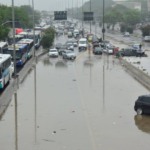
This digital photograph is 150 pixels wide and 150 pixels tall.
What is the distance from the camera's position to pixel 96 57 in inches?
2213

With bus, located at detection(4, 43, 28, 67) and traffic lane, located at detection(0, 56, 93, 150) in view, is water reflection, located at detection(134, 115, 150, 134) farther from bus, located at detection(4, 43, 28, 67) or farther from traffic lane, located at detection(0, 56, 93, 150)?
bus, located at detection(4, 43, 28, 67)

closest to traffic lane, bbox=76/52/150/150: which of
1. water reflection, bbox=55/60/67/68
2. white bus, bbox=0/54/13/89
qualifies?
water reflection, bbox=55/60/67/68

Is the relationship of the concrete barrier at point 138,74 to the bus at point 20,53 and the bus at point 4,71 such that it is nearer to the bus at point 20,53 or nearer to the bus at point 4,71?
the bus at point 4,71

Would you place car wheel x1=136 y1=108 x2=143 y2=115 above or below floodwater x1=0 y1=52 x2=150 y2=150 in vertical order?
above

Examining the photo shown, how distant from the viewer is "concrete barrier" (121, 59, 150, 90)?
34.9m

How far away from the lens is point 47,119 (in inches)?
899

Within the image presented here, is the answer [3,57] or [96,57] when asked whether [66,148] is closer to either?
[3,57]

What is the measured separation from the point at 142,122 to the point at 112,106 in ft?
12.1

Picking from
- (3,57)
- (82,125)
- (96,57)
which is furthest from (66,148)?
(96,57)

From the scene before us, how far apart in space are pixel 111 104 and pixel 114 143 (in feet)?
26.4

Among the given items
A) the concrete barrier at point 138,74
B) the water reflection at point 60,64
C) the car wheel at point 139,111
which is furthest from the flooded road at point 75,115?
the water reflection at point 60,64

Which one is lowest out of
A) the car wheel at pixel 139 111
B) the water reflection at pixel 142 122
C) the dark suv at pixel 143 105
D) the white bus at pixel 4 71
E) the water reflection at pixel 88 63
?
the water reflection at pixel 142 122

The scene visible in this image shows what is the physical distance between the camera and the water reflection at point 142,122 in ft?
71.1

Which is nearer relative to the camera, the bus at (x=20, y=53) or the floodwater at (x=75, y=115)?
the floodwater at (x=75, y=115)
